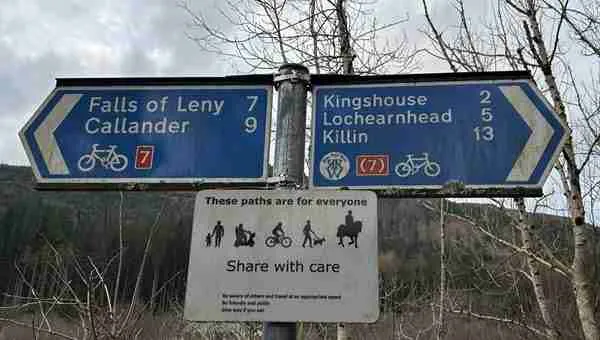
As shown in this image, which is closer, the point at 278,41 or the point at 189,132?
the point at 189,132

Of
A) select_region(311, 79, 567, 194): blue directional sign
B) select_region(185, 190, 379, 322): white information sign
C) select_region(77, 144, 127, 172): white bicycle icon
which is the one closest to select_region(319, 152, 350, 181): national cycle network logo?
select_region(311, 79, 567, 194): blue directional sign

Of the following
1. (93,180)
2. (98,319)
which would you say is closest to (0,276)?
(98,319)

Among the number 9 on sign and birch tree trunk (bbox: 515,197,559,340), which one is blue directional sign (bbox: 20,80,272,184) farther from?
birch tree trunk (bbox: 515,197,559,340)

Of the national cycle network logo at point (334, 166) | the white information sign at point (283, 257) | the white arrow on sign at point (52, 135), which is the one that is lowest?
the white information sign at point (283, 257)

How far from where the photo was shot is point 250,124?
1.85 meters

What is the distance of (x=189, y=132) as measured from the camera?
1.88 metres

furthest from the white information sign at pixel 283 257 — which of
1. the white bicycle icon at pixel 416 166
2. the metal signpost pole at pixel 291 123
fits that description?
the white bicycle icon at pixel 416 166

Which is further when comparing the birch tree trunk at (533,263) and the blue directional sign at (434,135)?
the birch tree trunk at (533,263)

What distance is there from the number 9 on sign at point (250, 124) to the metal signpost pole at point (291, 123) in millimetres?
98

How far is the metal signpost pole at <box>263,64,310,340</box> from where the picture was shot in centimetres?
171

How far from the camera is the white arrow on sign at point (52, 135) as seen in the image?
6.13 feet

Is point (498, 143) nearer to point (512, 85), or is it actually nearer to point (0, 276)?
point (512, 85)

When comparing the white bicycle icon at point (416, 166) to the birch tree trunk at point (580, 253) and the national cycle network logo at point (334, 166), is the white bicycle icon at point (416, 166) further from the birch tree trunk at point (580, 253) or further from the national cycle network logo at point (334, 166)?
the birch tree trunk at point (580, 253)

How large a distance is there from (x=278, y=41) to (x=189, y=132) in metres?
3.28
